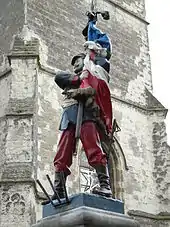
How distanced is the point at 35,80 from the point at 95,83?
717 cm

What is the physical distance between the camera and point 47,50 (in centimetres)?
1344

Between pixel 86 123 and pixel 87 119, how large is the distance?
0.04 m

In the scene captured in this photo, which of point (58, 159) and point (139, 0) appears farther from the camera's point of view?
point (139, 0)

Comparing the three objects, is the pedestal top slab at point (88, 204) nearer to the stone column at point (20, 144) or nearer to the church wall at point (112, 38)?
the stone column at point (20, 144)

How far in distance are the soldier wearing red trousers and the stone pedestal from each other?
0.17 m

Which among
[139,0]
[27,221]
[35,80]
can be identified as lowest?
[27,221]

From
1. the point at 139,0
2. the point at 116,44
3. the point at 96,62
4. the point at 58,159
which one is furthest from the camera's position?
the point at 139,0

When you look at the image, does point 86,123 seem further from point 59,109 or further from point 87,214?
point 59,109

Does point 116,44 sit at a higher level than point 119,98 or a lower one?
higher

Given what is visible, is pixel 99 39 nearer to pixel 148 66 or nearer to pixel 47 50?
pixel 47 50

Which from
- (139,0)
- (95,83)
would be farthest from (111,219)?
(139,0)

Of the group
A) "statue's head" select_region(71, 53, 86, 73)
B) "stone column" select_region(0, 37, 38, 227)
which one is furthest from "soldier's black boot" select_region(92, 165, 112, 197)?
"stone column" select_region(0, 37, 38, 227)

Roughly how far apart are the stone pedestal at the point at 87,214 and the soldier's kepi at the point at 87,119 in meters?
0.16

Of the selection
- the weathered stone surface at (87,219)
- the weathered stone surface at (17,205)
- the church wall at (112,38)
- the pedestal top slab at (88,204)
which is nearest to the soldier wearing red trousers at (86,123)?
the pedestal top slab at (88,204)
